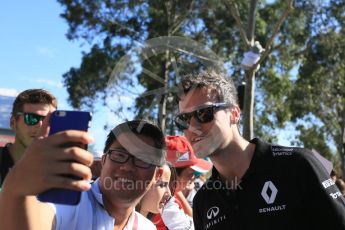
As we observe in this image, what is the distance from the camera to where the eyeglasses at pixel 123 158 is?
230 centimetres

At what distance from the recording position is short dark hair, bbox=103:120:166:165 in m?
2.42

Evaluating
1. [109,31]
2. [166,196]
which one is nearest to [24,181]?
[166,196]

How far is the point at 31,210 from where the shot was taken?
1328 millimetres

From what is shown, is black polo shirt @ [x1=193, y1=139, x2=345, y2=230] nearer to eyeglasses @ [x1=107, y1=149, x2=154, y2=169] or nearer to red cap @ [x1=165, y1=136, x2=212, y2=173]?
eyeglasses @ [x1=107, y1=149, x2=154, y2=169]

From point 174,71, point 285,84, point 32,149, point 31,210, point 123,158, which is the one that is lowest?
point 31,210

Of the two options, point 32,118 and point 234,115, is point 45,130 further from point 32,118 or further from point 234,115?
point 32,118

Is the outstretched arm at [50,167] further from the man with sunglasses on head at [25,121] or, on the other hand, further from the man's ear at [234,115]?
the man with sunglasses on head at [25,121]

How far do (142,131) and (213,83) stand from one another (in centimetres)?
63

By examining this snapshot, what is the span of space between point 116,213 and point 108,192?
4.3 inches

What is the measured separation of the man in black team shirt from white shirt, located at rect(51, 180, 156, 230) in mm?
614

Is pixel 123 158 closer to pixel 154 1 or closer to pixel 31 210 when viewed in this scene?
pixel 31 210

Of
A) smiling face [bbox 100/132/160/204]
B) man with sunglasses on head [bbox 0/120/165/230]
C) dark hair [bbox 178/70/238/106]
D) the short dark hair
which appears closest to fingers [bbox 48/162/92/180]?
man with sunglasses on head [bbox 0/120/165/230]

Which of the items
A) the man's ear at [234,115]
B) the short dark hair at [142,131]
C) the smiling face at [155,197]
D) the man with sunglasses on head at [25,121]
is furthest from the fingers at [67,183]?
the smiling face at [155,197]

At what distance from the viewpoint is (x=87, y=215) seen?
6.55 feet
